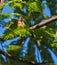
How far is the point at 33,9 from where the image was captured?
217 inches

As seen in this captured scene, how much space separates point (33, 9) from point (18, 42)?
2.79ft

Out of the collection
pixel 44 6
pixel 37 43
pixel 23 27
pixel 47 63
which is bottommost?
pixel 47 63

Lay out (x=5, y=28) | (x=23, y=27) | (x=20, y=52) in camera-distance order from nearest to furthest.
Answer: (x=23, y=27), (x=5, y=28), (x=20, y=52)

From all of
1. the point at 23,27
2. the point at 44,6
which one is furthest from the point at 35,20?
the point at 23,27

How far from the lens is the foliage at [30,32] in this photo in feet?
17.0

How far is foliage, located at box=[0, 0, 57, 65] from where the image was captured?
17.0 ft

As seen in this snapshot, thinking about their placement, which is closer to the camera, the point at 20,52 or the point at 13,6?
the point at 13,6

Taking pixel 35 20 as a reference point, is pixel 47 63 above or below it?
below

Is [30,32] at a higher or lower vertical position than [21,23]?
lower

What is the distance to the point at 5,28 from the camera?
5.41 m

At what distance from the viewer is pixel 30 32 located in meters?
5.18

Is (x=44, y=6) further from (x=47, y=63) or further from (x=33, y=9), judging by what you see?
(x=47, y=63)

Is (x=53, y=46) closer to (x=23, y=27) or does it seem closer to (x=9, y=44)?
(x=9, y=44)

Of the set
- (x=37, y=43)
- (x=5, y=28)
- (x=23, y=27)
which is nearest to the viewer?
(x=23, y=27)
